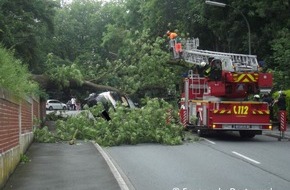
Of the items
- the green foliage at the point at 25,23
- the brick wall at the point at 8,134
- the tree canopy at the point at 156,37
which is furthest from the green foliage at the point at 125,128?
the green foliage at the point at 25,23

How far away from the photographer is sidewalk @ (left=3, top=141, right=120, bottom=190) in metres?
8.98

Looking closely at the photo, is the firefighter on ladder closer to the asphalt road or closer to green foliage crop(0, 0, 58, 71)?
the asphalt road

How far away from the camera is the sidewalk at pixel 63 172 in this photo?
8.98m

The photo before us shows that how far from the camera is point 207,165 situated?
Result: 480 inches

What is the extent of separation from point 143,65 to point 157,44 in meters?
1.54

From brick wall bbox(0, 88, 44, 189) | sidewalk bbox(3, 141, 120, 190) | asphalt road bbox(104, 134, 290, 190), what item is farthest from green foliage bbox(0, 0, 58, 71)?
brick wall bbox(0, 88, 44, 189)

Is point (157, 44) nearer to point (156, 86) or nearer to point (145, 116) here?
point (156, 86)

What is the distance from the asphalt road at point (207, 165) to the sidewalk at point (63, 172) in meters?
0.56

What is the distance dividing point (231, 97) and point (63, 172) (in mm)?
10480

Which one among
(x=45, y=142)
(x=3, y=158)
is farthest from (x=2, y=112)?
(x=45, y=142)

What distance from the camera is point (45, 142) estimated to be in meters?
17.9

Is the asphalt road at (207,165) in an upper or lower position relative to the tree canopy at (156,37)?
lower

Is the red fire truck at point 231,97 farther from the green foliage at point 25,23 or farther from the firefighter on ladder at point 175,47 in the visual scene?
the green foliage at point 25,23

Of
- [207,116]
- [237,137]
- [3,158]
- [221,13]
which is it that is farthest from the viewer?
[221,13]
